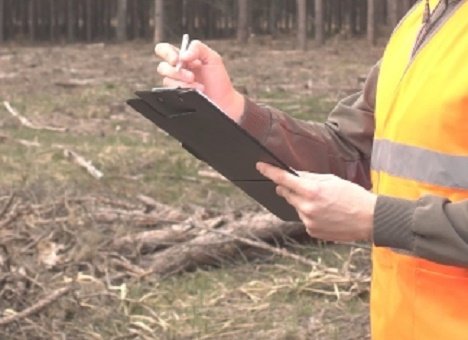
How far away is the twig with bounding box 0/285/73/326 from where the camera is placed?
5.32 meters

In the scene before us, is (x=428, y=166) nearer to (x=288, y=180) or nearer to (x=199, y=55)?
(x=288, y=180)

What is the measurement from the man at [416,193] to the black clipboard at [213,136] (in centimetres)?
6

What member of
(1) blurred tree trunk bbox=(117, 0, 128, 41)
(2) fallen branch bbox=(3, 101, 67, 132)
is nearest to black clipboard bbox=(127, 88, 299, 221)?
(2) fallen branch bbox=(3, 101, 67, 132)

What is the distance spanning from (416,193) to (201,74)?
2.10 ft

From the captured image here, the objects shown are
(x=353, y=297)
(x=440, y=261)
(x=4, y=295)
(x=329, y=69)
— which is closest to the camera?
(x=440, y=261)

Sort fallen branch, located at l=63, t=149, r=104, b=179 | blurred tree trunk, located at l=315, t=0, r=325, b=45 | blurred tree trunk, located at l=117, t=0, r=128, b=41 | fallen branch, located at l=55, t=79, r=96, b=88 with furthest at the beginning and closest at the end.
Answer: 1. blurred tree trunk, located at l=117, t=0, r=128, b=41
2. blurred tree trunk, located at l=315, t=0, r=325, b=45
3. fallen branch, located at l=55, t=79, r=96, b=88
4. fallen branch, located at l=63, t=149, r=104, b=179

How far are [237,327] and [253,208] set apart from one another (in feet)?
6.43

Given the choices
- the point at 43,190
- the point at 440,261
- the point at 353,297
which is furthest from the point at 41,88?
the point at 440,261

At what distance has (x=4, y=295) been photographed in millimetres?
5645

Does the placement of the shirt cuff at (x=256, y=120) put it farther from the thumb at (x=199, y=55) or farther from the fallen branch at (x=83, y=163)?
the fallen branch at (x=83, y=163)

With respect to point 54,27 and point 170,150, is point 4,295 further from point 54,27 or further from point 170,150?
point 54,27

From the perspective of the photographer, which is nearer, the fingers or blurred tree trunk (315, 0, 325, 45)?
the fingers

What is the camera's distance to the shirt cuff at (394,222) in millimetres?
2213

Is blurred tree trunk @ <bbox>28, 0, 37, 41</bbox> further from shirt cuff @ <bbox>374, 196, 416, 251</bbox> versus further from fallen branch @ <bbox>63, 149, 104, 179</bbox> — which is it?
shirt cuff @ <bbox>374, 196, 416, 251</bbox>
